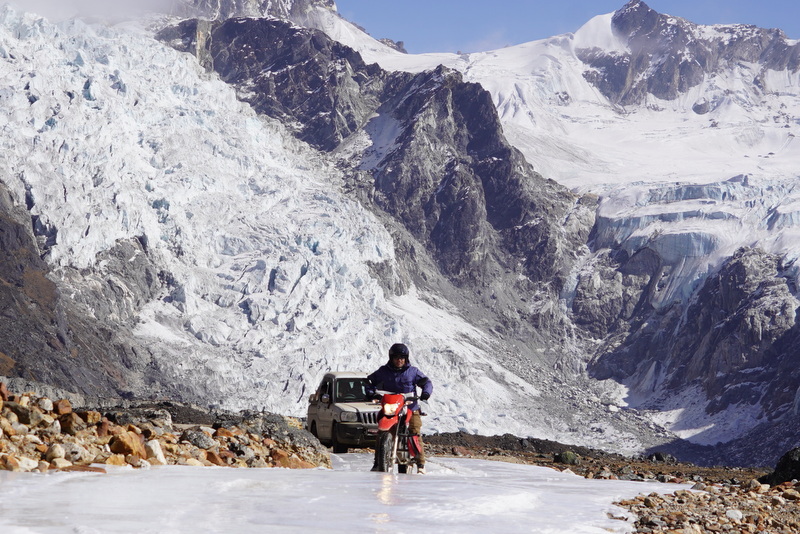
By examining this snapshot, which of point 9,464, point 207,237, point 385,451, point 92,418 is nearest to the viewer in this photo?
point 9,464

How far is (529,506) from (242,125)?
625ft

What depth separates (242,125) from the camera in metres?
198

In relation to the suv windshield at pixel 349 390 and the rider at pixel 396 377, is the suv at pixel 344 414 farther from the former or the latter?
the rider at pixel 396 377

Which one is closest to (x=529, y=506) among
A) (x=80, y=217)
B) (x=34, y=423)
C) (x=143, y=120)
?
(x=34, y=423)

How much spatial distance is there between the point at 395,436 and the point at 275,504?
5.31 m

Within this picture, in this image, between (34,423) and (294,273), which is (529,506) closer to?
(34,423)

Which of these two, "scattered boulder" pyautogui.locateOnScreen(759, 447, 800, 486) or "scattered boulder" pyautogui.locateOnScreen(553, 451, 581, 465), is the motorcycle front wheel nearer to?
"scattered boulder" pyautogui.locateOnScreen(759, 447, 800, 486)

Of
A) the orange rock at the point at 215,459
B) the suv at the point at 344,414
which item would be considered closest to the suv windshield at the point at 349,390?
the suv at the point at 344,414

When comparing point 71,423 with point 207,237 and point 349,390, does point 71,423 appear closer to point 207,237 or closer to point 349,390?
point 349,390

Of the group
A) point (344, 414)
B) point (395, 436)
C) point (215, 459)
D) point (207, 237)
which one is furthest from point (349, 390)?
point (207, 237)

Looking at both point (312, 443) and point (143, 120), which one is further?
point (143, 120)

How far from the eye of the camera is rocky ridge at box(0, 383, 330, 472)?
1295cm

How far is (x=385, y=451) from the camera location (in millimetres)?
16266

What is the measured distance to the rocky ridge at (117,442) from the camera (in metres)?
12.9
